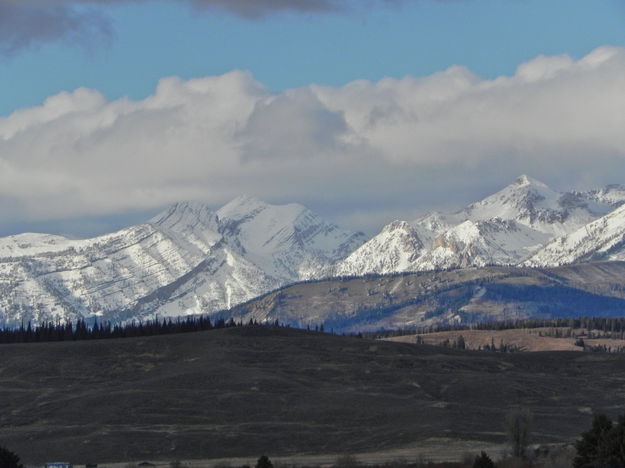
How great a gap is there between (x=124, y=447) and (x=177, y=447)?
6.99 meters

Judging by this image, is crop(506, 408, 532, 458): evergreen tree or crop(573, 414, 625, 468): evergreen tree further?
crop(506, 408, 532, 458): evergreen tree

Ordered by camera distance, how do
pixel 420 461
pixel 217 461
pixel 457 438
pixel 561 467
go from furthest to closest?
1. pixel 457 438
2. pixel 217 461
3. pixel 420 461
4. pixel 561 467

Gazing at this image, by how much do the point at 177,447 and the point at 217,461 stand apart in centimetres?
1593

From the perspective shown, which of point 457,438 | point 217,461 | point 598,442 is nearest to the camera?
point 598,442

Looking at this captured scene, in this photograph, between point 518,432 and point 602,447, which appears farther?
point 518,432

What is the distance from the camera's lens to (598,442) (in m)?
117

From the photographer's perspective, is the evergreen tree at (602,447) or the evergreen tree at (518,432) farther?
the evergreen tree at (518,432)

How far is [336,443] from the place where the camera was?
192125 millimetres

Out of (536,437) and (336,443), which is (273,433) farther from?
(536,437)

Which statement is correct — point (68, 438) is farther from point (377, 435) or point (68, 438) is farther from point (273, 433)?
point (377, 435)

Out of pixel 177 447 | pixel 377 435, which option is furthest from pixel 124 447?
pixel 377 435

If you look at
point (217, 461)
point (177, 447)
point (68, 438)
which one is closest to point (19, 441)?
point (68, 438)

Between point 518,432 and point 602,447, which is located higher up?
point 602,447

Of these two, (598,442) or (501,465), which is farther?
(501,465)
